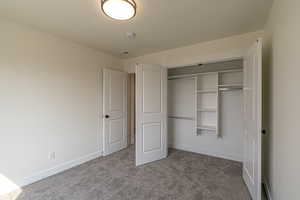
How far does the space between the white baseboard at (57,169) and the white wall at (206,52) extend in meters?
2.56

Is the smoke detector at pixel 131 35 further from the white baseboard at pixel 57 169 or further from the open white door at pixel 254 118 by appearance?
the white baseboard at pixel 57 169

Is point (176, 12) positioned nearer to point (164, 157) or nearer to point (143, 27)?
point (143, 27)

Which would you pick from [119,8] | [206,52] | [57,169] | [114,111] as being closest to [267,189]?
[206,52]

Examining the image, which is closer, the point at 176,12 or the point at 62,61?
the point at 176,12

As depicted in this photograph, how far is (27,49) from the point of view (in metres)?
2.35

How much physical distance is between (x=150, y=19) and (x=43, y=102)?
86.0 inches

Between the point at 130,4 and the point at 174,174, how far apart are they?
8.67 ft

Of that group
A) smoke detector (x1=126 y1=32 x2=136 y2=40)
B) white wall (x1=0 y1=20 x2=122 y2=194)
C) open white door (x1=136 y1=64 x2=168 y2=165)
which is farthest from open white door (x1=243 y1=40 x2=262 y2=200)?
white wall (x1=0 y1=20 x2=122 y2=194)

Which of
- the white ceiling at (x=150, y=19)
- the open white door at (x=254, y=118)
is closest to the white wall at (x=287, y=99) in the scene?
the open white door at (x=254, y=118)

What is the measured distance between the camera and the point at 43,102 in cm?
254

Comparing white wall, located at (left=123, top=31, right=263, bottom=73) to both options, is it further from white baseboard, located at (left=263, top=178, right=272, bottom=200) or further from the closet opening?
white baseboard, located at (left=263, top=178, right=272, bottom=200)

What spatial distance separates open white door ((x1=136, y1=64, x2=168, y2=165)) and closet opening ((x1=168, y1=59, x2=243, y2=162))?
0.82 metres

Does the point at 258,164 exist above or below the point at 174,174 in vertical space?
above

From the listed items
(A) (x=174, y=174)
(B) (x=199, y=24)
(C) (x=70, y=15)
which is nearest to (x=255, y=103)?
(B) (x=199, y=24)
